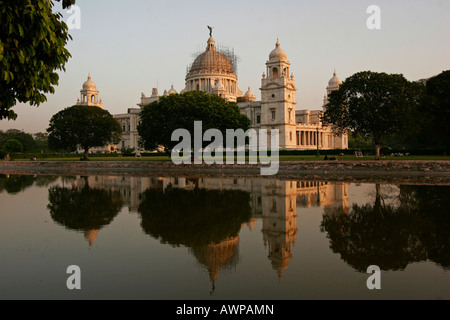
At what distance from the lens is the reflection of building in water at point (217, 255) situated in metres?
8.94

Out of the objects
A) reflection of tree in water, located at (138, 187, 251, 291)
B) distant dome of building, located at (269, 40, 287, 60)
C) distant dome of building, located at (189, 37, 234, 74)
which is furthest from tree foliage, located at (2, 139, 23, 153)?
reflection of tree in water, located at (138, 187, 251, 291)

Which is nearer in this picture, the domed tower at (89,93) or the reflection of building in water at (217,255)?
the reflection of building in water at (217,255)

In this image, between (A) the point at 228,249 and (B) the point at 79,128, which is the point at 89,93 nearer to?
(B) the point at 79,128

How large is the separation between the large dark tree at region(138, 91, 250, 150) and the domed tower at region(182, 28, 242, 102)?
56119 mm

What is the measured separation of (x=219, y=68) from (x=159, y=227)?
100460 millimetres

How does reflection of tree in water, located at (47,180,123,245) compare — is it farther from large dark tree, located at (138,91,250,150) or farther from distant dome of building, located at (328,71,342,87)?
distant dome of building, located at (328,71,342,87)

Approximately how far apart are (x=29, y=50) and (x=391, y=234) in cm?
1047

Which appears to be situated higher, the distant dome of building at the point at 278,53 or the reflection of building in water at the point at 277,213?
the distant dome of building at the point at 278,53

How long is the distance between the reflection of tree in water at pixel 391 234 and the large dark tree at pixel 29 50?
316 inches

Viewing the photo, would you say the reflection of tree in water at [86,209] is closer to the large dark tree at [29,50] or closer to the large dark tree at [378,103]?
the large dark tree at [29,50]

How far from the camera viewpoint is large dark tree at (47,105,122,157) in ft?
197

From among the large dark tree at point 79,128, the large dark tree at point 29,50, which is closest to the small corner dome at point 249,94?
the large dark tree at point 79,128

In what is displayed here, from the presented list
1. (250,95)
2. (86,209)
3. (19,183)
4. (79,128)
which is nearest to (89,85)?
(250,95)

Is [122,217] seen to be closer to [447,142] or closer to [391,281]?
[391,281]
